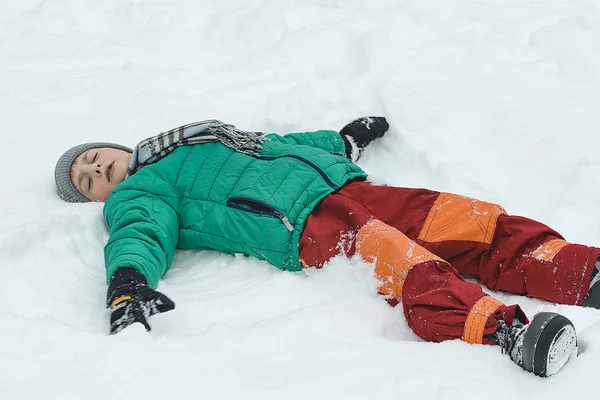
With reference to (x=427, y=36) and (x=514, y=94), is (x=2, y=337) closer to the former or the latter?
(x=514, y=94)

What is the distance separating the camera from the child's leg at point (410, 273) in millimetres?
1753

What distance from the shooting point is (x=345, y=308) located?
2.05 m

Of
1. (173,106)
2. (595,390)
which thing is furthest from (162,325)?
(173,106)

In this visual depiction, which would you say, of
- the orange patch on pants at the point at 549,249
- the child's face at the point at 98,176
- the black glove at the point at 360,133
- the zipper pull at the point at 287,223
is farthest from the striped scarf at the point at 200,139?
the orange patch on pants at the point at 549,249

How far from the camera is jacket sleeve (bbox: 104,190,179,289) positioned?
7.13ft

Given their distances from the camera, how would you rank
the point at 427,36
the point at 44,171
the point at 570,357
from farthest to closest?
the point at 427,36 < the point at 44,171 < the point at 570,357

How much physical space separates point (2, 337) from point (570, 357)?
1.40 metres

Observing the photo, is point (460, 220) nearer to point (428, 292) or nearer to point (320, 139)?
point (428, 292)

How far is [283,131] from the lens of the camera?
3.26 meters

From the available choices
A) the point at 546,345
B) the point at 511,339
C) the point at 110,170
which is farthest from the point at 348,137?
the point at 546,345

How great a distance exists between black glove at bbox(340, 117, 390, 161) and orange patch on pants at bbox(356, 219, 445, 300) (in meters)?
0.91

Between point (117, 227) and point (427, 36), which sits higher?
point (427, 36)

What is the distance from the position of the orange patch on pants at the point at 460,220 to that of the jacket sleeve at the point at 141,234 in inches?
36.9

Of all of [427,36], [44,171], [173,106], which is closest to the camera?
[44,171]
